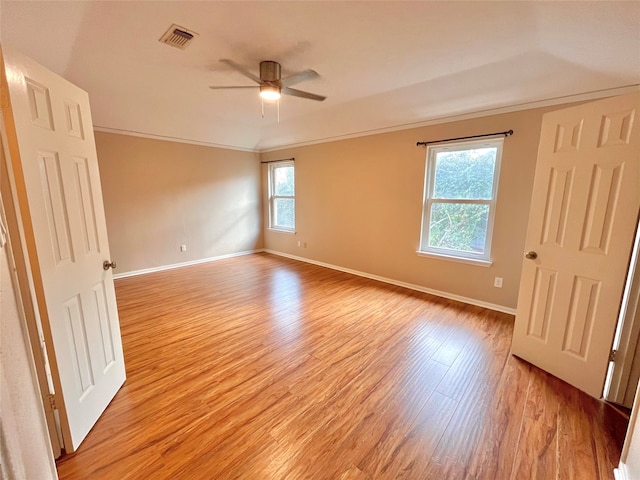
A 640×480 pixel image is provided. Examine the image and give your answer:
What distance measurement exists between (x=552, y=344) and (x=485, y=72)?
2.47m

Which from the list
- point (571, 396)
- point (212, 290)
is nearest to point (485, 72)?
point (571, 396)

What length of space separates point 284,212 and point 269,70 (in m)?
3.51

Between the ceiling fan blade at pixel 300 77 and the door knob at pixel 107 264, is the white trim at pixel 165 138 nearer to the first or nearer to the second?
the ceiling fan blade at pixel 300 77

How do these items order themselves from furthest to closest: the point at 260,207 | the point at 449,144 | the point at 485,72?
the point at 260,207, the point at 449,144, the point at 485,72

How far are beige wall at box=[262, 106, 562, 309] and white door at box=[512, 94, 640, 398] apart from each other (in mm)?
1015

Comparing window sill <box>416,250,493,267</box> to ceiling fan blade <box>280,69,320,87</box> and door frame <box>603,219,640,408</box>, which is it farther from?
ceiling fan blade <box>280,69,320,87</box>

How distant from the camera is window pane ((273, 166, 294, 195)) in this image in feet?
18.3

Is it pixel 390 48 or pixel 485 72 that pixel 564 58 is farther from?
pixel 390 48

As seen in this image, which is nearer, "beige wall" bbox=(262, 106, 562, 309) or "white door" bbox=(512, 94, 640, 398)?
"white door" bbox=(512, 94, 640, 398)

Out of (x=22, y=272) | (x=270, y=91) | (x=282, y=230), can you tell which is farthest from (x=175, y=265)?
(x=22, y=272)

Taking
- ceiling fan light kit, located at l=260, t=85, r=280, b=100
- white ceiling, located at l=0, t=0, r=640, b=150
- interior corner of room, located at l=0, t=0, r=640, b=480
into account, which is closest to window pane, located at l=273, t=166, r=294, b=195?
interior corner of room, located at l=0, t=0, r=640, b=480

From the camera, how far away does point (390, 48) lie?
2.29 meters

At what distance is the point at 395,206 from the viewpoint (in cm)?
395

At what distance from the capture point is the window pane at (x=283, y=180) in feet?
18.3
